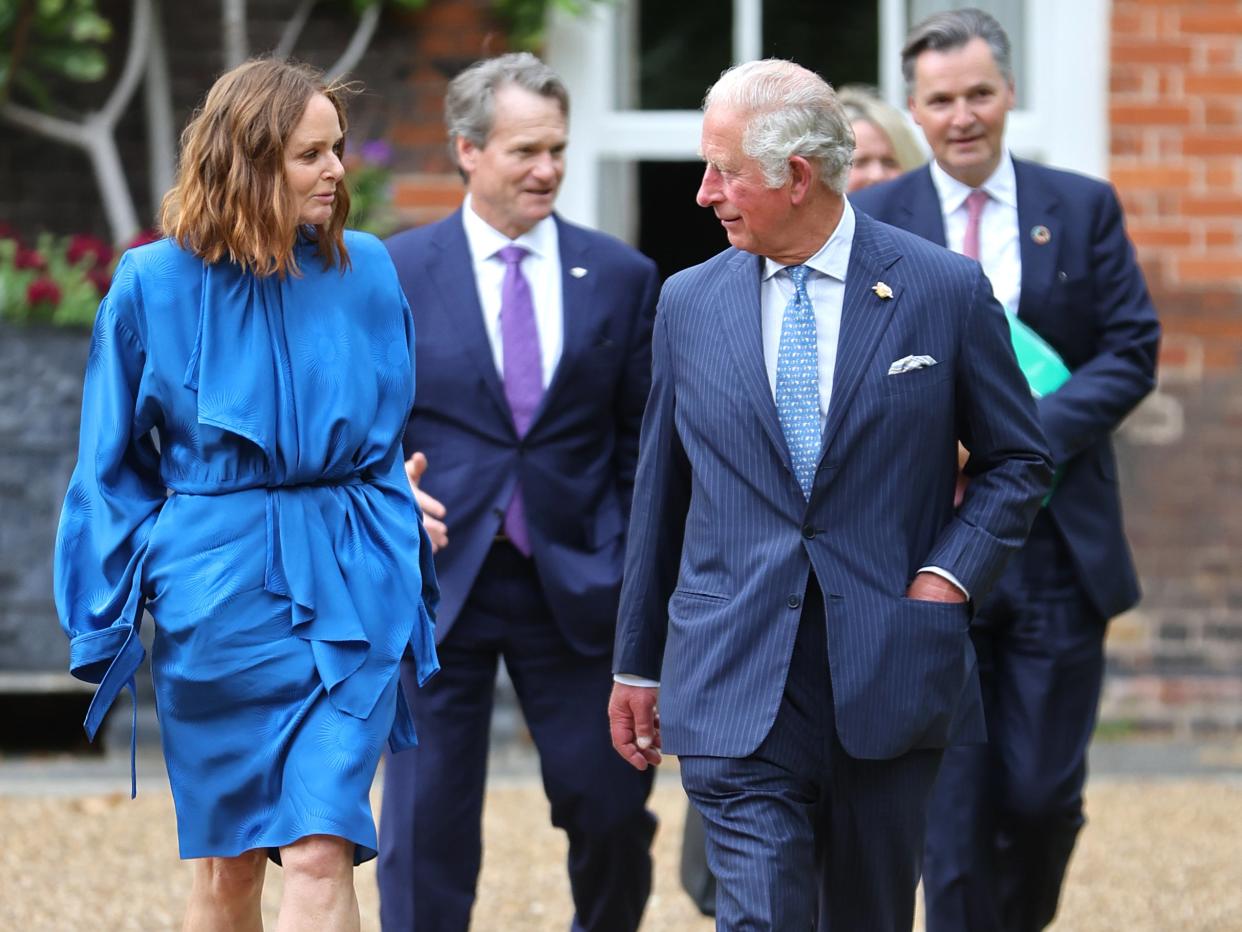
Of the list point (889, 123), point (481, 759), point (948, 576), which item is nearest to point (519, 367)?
point (481, 759)

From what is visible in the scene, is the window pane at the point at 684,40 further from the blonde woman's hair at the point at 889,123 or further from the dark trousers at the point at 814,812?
the dark trousers at the point at 814,812

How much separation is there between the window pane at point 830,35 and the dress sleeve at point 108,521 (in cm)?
514

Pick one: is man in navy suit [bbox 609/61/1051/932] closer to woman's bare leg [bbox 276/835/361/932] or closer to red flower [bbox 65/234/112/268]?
woman's bare leg [bbox 276/835/361/932]

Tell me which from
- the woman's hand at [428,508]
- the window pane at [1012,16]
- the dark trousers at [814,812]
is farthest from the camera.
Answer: the window pane at [1012,16]

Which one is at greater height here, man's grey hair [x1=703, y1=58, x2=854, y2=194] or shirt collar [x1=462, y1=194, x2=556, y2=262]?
man's grey hair [x1=703, y1=58, x2=854, y2=194]

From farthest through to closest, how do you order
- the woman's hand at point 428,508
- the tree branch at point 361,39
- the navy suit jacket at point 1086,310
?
the tree branch at point 361,39
the navy suit jacket at point 1086,310
the woman's hand at point 428,508

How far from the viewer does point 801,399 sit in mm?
3852

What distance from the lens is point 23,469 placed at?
7.98 meters

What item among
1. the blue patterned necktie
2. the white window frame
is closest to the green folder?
the blue patterned necktie

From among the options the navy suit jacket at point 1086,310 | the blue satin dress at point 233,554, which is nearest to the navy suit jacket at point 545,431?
the navy suit jacket at point 1086,310

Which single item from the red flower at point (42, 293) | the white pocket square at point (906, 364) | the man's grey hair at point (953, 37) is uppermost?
the man's grey hair at point (953, 37)

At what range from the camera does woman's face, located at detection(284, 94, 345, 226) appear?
397cm

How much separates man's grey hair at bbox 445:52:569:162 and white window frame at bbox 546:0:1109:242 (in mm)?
3388

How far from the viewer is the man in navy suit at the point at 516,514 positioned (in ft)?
16.3
